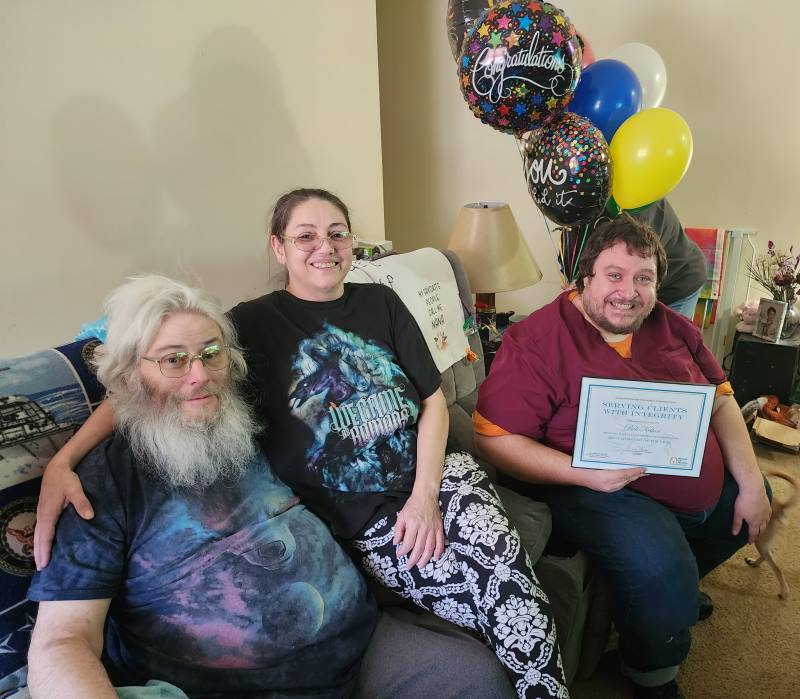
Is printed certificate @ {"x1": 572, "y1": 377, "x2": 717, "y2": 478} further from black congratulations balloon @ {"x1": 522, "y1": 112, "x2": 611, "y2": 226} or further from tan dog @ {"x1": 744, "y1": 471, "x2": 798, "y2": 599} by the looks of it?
black congratulations balloon @ {"x1": 522, "y1": 112, "x2": 611, "y2": 226}

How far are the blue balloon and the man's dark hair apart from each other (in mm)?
637

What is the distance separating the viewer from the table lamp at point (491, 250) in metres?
2.10

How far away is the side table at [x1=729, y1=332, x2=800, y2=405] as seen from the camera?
103 inches

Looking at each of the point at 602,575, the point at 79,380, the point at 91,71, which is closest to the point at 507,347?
the point at 602,575

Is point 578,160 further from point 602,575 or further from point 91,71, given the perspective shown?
point 91,71

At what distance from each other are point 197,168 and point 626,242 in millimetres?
1264

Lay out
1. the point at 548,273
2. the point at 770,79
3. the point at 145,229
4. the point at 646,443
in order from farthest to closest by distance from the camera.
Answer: the point at 548,273 < the point at 770,79 < the point at 145,229 < the point at 646,443

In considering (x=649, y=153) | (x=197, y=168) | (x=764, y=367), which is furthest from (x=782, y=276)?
(x=197, y=168)

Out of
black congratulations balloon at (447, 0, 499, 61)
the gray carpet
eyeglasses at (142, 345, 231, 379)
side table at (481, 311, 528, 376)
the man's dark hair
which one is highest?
black congratulations balloon at (447, 0, 499, 61)

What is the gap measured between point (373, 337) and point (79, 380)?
1.99 ft

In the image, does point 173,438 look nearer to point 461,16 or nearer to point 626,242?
point 626,242

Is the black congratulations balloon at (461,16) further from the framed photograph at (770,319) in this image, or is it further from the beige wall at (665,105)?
the framed photograph at (770,319)

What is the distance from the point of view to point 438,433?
1281mm

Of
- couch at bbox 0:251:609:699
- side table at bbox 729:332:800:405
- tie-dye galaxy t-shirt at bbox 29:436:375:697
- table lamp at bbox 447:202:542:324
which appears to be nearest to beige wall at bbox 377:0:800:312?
side table at bbox 729:332:800:405
